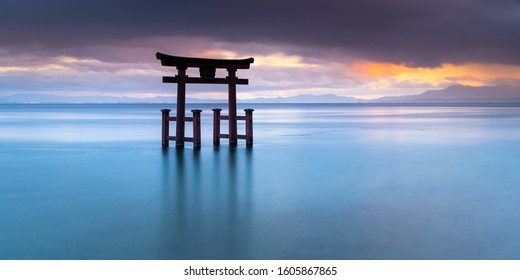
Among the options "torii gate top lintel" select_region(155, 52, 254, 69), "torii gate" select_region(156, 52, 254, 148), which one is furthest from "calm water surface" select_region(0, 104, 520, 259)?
"torii gate top lintel" select_region(155, 52, 254, 69)

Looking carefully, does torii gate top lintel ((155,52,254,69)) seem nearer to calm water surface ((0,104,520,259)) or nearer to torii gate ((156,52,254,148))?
torii gate ((156,52,254,148))

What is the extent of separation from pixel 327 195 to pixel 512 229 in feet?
11.5

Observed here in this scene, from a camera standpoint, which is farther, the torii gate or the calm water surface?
the torii gate

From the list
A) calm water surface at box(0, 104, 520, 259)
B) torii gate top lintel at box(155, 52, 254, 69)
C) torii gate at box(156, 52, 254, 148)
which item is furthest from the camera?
torii gate at box(156, 52, 254, 148)

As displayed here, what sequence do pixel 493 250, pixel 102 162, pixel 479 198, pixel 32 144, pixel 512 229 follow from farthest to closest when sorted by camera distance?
pixel 32 144 < pixel 102 162 < pixel 479 198 < pixel 512 229 < pixel 493 250

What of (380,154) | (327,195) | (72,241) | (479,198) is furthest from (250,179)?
(380,154)

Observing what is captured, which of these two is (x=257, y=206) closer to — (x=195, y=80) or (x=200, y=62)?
(x=195, y=80)

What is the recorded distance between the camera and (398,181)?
41.2 feet

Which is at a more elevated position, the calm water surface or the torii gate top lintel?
the torii gate top lintel

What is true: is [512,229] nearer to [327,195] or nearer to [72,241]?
[327,195]

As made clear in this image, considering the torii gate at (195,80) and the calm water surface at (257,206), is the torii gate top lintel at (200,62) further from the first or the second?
the calm water surface at (257,206)

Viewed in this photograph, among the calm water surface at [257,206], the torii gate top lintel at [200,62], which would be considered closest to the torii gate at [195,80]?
the torii gate top lintel at [200,62]

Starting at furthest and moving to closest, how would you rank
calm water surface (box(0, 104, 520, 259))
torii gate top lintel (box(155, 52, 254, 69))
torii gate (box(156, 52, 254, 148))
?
torii gate (box(156, 52, 254, 148)) → torii gate top lintel (box(155, 52, 254, 69)) → calm water surface (box(0, 104, 520, 259))
